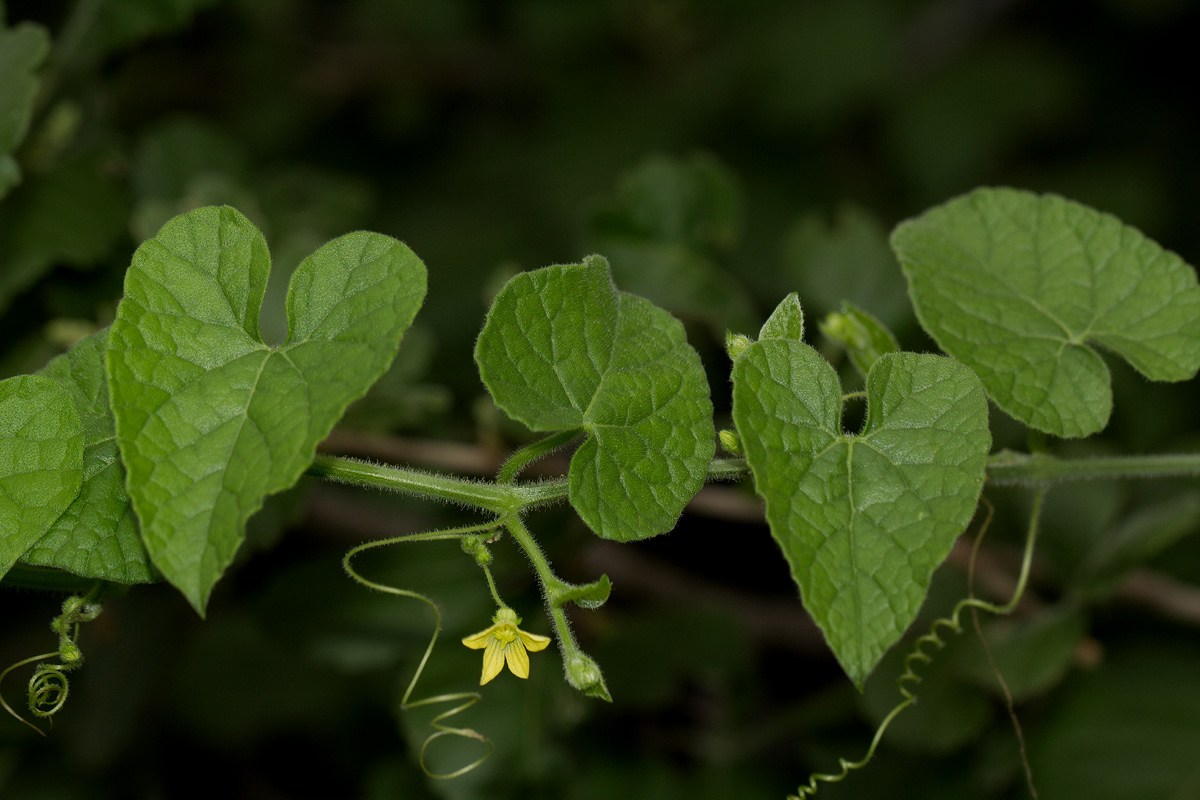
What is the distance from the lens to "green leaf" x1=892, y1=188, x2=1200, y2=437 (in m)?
1.10

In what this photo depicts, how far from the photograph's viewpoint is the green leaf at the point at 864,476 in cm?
83

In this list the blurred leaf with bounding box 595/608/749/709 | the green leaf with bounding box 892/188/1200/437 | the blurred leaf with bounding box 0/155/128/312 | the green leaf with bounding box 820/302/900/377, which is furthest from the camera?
the blurred leaf with bounding box 595/608/749/709

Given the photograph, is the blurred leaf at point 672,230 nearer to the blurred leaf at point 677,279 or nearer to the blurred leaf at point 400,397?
the blurred leaf at point 677,279

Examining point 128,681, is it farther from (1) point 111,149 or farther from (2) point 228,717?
(1) point 111,149

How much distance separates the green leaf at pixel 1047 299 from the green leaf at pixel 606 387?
31 centimetres

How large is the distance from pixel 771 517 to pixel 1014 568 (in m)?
1.44

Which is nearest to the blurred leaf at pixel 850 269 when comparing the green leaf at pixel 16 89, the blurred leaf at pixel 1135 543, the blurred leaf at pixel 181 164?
the blurred leaf at pixel 1135 543

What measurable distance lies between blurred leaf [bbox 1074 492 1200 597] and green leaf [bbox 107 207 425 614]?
4.33 feet

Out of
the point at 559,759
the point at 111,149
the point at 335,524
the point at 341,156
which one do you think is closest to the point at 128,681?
the point at 335,524

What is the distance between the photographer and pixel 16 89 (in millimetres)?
1271

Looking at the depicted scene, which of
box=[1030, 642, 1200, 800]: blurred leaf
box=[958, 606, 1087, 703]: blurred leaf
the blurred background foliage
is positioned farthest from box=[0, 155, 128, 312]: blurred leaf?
box=[1030, 642, 1200, 800]: blurred leaf

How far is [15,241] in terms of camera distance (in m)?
1.60

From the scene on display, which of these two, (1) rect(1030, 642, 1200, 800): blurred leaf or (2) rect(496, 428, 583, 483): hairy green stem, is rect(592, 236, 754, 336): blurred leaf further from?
(1) rect(1030, 642, 1200, 800): blurred leaf

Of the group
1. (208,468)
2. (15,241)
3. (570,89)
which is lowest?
(570,89)
